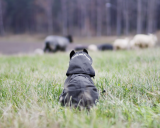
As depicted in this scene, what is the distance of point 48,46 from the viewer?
9.71 meters

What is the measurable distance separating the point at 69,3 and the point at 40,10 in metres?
9.74

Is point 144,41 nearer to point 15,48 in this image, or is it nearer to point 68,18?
point 15,48

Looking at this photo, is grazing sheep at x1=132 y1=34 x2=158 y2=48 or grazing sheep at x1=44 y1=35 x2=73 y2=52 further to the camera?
grazing sheep at x1=44 y1=35 x2=73 y2=52

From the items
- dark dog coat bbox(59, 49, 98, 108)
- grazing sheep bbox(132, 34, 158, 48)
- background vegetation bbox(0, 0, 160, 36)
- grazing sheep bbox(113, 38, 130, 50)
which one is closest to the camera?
dark dog coat bbox(59, 49, 98, 108)

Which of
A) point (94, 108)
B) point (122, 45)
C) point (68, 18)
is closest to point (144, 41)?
point (122, 45)

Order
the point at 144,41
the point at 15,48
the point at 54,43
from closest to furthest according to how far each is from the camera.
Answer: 1. the point at 144,41
2. the point at 54,43
3. the point at 15,48

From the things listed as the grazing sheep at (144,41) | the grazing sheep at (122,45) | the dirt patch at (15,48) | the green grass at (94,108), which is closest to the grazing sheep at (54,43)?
the dirt patch at (15,48)

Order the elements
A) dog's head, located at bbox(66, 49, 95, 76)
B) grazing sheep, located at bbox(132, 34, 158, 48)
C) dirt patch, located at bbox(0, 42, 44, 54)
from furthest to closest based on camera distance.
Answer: dirt patch, located at bbox(0, 42, 44, 54) < grazing sheep, located at bbox(132, 34, 158, 48) < dog's head, located at bbox(66, 49, 95, 76)

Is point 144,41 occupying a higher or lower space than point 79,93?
higher

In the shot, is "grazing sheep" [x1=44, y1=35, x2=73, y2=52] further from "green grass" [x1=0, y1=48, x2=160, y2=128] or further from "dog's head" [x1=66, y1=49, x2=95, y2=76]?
"dog's head" [x1=66, y1=49, x2=95, y2=76]

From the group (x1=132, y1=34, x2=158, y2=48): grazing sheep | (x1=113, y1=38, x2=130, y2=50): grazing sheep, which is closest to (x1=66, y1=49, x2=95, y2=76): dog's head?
(x1=132, y1=34, x2=158, y2=48): grazing sheep

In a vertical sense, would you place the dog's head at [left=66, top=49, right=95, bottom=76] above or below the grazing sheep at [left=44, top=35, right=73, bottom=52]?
below

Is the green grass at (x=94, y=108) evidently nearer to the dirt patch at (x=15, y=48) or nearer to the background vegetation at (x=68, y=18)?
the dirt patch at (x=15, y=48)

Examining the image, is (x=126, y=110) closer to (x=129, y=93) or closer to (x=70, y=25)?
(x=129, y=93)
